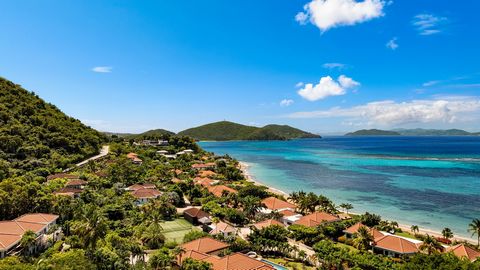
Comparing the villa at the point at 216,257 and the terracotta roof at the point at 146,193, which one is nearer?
the villa at the point at 216,257

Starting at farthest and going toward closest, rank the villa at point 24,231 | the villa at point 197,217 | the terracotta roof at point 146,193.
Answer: the terracotta roof at point 146,193
the villa at point 197,217
the villa at point 24,231

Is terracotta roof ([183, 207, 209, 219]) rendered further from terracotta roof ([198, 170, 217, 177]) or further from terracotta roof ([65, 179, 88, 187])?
terracotta roof ([198, 170, 217, 177])

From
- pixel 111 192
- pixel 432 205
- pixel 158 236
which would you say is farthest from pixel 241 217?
pixel 432 205

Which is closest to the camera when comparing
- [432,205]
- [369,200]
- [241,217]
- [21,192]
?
[21,192]

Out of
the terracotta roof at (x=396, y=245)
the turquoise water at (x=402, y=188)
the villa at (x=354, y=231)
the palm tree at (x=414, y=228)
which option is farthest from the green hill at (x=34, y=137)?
the palm tree at (x=414, y=228)

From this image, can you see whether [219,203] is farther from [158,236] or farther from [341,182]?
[341,182]

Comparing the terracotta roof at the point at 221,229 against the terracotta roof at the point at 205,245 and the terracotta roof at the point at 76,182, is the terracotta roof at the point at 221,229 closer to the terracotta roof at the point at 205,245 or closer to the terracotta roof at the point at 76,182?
the terracotta roof at the point at 205,245

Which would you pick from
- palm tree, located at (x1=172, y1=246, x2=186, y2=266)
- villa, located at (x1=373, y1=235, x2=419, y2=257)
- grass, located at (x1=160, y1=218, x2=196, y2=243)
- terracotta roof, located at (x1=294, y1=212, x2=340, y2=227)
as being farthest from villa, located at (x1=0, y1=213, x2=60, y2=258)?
villa, located at (x1=373, y1=235, x2=419, y2=257)
